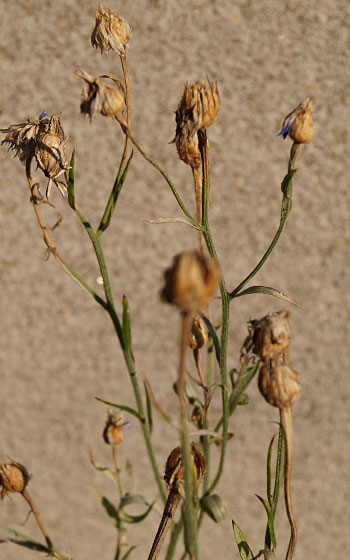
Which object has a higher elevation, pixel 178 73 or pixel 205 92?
pixel 178 73

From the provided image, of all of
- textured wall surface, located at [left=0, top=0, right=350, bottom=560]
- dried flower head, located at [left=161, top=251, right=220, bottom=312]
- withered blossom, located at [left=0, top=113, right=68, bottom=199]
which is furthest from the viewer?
textured wall surface, located at [left=0, top=0, right=350, bottom=560]

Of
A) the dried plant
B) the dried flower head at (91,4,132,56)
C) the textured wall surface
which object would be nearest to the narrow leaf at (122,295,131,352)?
the dried plant

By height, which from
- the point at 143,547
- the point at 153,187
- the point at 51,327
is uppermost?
the point at 153,187

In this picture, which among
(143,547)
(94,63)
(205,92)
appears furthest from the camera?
(143,547)

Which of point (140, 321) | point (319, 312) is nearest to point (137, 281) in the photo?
point (140, 321)

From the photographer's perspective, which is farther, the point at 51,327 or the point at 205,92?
the point at 51,327

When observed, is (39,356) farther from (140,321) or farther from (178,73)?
(178,73)

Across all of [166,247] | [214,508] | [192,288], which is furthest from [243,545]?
[166,247]

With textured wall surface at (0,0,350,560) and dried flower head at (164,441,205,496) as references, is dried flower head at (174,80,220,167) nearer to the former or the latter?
dried flower head at (164,441,205,496)
